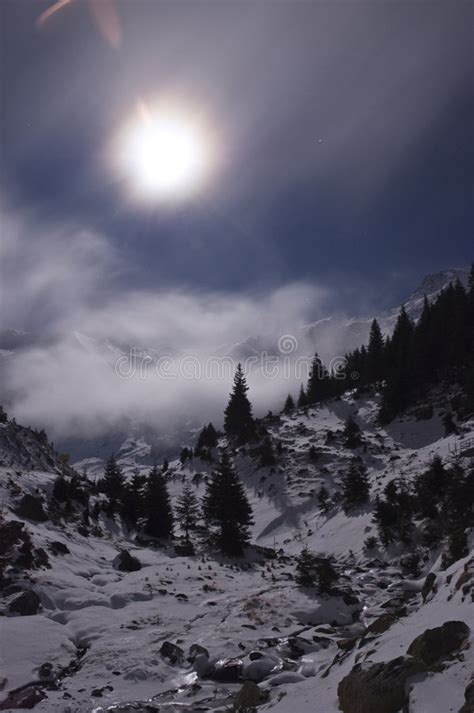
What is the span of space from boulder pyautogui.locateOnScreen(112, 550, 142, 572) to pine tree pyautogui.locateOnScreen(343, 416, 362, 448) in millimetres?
32540

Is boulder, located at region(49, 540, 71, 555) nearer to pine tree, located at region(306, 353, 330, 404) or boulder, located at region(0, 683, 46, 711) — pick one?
boulder, located at region(0, 683, 46, 711)

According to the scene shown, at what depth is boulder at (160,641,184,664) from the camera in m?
13.3

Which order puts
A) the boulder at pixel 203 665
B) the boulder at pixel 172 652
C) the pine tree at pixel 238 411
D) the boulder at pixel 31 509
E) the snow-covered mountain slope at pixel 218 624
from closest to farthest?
the snow-covered mountain slope at pixel 218 624
the boulder at pixel 203 665
the boulder at pixel 172 652
the boulder at pixel 31 509
the pine tree at pixel 238 411

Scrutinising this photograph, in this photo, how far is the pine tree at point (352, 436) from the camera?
51.5 meters

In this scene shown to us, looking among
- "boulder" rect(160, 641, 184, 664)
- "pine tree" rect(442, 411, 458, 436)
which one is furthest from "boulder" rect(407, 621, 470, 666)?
"pine tree" rect(442, 411, 458, 436)

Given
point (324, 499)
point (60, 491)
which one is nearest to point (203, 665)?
point (60, 491)

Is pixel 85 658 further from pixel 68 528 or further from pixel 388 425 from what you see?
pixel 388 425

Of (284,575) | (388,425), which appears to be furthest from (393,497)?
(388,425)

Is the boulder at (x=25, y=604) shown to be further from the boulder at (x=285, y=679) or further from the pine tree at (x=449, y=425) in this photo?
the pine tree at (x=449, y=425)

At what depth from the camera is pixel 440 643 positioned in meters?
7.90

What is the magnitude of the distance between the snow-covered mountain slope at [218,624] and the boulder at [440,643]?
1.1 inches

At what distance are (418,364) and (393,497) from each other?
36058mm

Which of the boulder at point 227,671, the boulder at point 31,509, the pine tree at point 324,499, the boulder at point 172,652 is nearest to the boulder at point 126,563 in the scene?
the boulder at point 31,509

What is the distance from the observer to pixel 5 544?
19516mm
